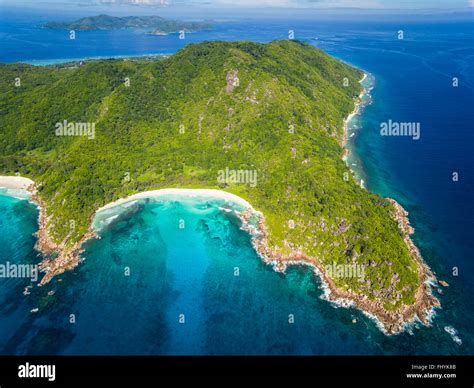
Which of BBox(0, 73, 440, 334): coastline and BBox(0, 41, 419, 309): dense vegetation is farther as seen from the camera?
BBox(0, 41, 419, 309): dense vegetation

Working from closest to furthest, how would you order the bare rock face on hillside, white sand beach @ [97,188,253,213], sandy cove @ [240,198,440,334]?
1. sandy cove @ [240,198,440,334]
2. white sand beach @ [97,188,253,213]
3. the bare rock face on hillside

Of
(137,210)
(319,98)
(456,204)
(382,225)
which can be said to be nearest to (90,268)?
(137,210)

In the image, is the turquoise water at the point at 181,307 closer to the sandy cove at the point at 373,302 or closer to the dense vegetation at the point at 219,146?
the sandy cove at the point at 373,302

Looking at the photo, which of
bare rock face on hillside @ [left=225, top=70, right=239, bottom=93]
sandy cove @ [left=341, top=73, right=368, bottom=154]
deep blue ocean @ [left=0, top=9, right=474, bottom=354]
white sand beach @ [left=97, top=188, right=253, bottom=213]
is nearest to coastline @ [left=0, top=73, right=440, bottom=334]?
white sand beach @ [left=97, top=188, right=253, bottom=213]

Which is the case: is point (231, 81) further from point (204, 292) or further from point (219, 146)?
point (204, 292)

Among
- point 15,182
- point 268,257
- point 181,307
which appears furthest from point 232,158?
point 15,182

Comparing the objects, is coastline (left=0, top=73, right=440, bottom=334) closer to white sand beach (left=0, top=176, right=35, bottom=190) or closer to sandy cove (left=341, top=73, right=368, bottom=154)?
white sand beach (left=0, top=176, right=35, bottom=190)

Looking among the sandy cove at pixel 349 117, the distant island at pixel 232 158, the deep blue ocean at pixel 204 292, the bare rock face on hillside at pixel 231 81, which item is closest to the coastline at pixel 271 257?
the distant island at pixel 232 158
